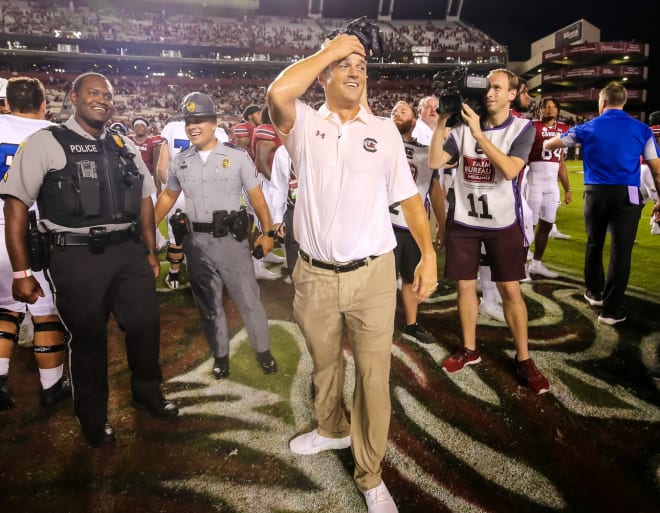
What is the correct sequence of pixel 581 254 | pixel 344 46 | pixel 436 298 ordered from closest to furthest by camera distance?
pixel 344 46 < pixel 436 298 < pixel 581 254

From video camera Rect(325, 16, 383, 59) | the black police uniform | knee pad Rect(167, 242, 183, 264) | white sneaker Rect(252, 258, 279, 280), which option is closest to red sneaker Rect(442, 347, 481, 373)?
the black police uniform

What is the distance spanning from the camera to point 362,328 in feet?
6.81

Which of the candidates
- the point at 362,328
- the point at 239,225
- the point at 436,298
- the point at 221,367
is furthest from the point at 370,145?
the point at 436,298

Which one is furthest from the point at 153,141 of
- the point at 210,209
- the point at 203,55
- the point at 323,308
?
the point at 203,55

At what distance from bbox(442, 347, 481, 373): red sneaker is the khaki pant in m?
1.40

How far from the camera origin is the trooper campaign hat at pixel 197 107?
10.1ft

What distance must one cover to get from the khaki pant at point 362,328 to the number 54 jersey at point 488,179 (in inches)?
54.2

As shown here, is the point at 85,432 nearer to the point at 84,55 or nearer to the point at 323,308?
the point at 323,308

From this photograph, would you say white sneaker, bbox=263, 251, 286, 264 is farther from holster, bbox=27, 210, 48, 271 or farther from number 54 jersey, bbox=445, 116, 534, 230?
holster, bbox=27, 210, 48, 271

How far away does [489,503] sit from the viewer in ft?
6.98

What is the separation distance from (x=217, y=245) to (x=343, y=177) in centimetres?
156

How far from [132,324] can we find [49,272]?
56 centimetres

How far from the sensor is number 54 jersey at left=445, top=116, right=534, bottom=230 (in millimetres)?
3078

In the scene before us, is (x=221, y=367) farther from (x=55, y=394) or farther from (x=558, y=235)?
(x=558, y=235)
